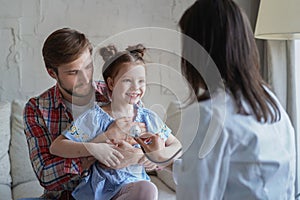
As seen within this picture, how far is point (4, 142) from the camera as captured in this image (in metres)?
2.28

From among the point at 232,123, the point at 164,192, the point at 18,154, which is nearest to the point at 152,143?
the point at 232,123

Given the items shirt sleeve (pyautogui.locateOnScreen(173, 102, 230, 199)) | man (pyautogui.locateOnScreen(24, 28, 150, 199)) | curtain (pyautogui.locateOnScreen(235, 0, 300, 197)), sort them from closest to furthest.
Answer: shirt sleeve (pyautogui.locateOnScreen(173, 102, 230, 199)), man (pyautogui.locateOnScreen(24, 28, 150, 199)), curtain (pyautogui.locateOnScreen(235, 0, 300, 197))

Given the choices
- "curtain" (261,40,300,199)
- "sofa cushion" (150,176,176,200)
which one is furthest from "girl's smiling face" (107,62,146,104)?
"curtain" (261,40,300,199)

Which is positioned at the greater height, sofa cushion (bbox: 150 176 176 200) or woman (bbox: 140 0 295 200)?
woman (bbox: 140 0 295 200)

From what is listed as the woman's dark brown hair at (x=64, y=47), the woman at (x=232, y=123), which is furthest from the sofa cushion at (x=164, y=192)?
the woman at (x=232, y=123)

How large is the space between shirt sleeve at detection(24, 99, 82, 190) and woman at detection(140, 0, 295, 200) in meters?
0.42

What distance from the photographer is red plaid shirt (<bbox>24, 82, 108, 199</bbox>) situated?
1.35m

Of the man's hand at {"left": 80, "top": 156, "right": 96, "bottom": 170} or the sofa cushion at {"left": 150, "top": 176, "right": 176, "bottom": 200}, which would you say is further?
the sofa cushion at {"left": 150, "top": 176, "right": 176, "bottom": 200}

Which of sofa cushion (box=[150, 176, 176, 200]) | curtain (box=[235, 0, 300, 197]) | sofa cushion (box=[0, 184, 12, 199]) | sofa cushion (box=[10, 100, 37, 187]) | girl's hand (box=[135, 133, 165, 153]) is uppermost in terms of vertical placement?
girl's hand (box=[135, 133, 165, 153])

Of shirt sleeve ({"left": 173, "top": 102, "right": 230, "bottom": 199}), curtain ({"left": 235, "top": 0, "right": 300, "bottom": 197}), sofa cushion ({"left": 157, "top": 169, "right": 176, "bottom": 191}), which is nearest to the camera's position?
shirt sleeve ({"left": 173, "top": 102, "right": 230, "bottom": 199})

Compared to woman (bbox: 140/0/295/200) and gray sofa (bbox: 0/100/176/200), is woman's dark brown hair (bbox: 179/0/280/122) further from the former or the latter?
gray sofa (bbox: 0/100/176/200)

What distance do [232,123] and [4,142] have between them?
1600mm

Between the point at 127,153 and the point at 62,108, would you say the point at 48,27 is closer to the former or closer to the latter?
the point at 62,108

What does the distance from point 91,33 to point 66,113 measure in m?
1.25
